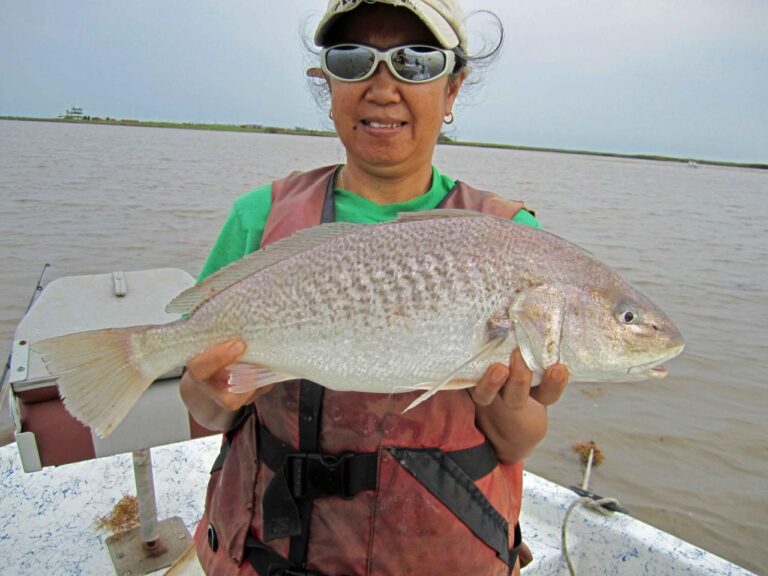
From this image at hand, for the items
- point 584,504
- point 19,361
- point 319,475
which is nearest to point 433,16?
point 319,475

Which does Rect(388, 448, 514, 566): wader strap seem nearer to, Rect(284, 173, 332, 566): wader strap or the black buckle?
the black buckle

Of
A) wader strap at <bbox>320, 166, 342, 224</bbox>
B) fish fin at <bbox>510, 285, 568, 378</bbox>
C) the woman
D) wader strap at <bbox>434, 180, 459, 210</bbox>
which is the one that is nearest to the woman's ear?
the woman

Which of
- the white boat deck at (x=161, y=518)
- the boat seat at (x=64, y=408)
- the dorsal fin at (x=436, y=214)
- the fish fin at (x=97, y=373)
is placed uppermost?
the dorsal fin at (x=436, y=214)

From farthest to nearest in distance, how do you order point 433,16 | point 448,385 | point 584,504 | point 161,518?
point 161,518
point 584,504
point 433,16
point 448,385

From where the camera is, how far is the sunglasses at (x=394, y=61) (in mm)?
2078

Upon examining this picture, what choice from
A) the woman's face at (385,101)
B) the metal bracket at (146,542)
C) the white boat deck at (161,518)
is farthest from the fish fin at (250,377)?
the white boat deck at (161,518)

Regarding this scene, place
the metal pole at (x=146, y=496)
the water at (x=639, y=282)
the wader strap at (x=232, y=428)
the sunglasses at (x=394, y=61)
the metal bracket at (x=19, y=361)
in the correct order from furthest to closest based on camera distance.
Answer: the water at (x=639, y=282), the metal pole at (x=146, y=496), the metal bracket at (x=19, y=361), the wader strap at (x=232, y=428), the sunglasses at (x=394, y=61)

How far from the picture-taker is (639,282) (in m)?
12.0

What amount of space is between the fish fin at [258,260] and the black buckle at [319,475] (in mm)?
683

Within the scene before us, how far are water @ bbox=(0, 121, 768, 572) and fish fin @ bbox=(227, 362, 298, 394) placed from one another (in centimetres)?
156

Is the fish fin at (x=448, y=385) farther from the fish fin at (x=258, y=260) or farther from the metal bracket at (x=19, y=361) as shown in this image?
the metal bracket at (x=19, y=361)

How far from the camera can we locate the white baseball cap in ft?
6.56

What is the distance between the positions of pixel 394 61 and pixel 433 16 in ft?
0.71

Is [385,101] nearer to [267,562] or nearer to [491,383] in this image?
[491,383]
